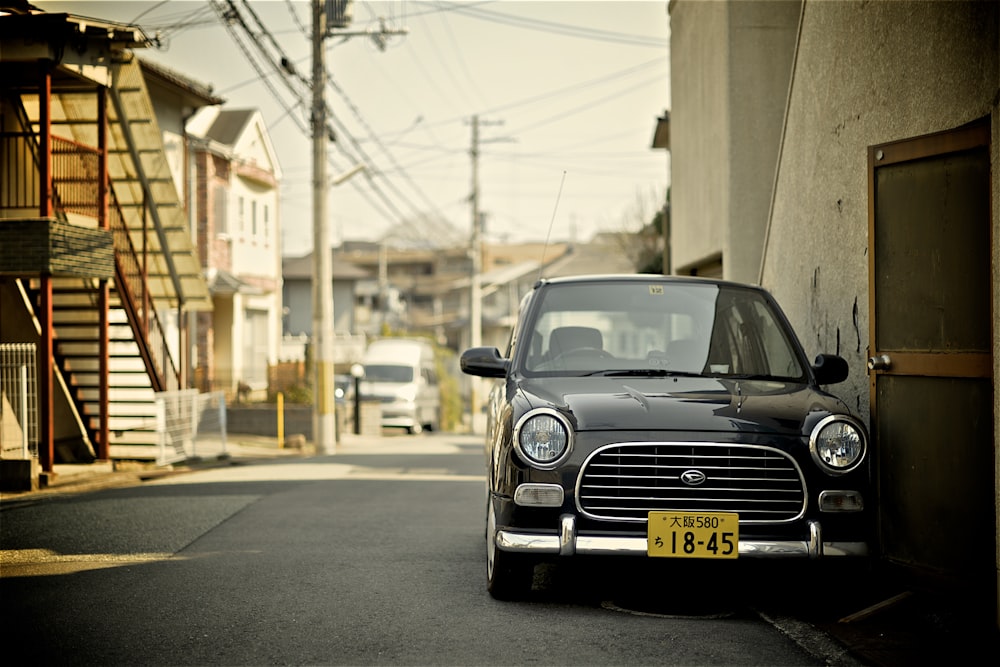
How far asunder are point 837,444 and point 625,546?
122 centimetres

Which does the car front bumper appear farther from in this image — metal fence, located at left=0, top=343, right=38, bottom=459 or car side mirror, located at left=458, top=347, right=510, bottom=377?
metal fence, located at left=0, top=343, right=38, bottom=459

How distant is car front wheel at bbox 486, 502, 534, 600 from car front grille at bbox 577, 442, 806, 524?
1.76ft

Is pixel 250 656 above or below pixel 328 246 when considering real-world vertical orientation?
below

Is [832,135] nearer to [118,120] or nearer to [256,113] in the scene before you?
[118,120]

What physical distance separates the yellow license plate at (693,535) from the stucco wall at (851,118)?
73.8 inches

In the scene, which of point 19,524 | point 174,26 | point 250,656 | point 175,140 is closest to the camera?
point 250,656

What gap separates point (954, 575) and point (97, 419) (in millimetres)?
13118

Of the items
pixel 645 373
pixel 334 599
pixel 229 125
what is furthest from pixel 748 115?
pixel 229 125

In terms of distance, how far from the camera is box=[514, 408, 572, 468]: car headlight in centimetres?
536

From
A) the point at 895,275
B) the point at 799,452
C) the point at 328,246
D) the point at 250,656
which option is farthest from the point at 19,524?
the point at 328,246

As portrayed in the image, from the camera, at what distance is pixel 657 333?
6.71m

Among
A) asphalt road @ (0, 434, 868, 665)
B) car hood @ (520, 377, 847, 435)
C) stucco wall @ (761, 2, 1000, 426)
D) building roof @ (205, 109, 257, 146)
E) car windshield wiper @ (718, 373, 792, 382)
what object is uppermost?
building roof @ (205, 109, 257, 146)

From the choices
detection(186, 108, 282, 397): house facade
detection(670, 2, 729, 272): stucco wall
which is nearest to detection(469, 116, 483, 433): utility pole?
detection(186, 108, 282, 397): house facade

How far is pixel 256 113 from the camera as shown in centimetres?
3133
